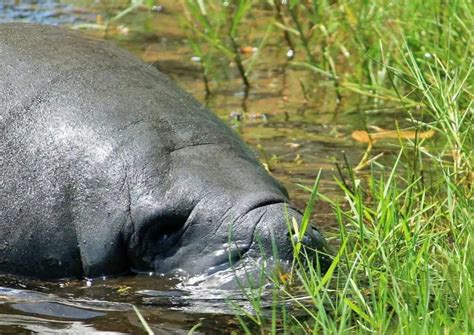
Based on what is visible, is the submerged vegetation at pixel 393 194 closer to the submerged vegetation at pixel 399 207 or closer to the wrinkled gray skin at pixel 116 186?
the submerged vegetation at pixel 399 207

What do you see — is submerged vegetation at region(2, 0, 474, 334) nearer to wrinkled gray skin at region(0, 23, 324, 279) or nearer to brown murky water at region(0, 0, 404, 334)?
brown murky water at region(0, 0, 404, 334)

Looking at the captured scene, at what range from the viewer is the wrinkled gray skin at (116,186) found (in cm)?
434

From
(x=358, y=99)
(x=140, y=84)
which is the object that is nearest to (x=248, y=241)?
(x=140, y=84)

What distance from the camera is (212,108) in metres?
6.91

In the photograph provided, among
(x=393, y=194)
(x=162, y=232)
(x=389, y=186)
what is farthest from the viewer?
(x=389, y=186)

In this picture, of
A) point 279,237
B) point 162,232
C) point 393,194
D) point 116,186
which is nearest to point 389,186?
point 393,194

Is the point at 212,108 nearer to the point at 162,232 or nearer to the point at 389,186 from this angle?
the point at 389,186

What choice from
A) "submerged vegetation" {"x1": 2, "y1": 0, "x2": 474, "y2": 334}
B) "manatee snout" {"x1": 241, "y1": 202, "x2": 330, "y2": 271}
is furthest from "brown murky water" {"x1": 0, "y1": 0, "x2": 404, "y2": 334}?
"manatee snout" {"x1": 241, "y1": 202, "x2": 330, "y2": 271}

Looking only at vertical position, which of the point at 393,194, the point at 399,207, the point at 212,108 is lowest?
the point at 212,108

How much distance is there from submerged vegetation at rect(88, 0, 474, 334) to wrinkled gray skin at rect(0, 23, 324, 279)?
1.06ft

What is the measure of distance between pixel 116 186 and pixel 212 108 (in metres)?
2.55

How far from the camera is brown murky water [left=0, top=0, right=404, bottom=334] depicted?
400cm

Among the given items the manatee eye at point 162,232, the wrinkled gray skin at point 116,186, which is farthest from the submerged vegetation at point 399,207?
the manatee eye at point 162,232

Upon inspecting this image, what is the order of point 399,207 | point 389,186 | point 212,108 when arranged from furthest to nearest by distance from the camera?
point 212,108, point 389,186, point 399,207
